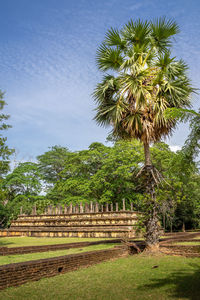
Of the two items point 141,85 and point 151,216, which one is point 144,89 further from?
point 151,216

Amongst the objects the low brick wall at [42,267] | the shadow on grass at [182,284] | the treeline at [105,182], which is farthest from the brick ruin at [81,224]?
the shadow on grass at [182,284]

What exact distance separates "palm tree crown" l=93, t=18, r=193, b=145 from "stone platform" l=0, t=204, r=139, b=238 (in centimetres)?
580

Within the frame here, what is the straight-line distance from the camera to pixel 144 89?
1028 cm

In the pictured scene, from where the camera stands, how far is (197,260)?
7.91 m

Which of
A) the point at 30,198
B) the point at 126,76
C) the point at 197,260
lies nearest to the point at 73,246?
the point at 197,260

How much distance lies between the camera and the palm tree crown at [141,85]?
1027cm

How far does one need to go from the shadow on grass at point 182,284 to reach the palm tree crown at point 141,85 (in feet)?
17.7

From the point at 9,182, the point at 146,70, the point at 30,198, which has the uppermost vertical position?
the point at 146,70

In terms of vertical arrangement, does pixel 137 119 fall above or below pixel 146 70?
below

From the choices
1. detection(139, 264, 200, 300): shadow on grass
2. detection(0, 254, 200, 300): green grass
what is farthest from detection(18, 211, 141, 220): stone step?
detection(139, 264, 200, 300): shadow on grass

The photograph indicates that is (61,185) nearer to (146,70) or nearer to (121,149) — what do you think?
(121,149)

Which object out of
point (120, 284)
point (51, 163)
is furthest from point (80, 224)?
point (51, 163)

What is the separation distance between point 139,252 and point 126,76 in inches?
278

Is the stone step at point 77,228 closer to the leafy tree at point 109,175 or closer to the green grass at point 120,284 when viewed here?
the leafy tree at point 109,175
